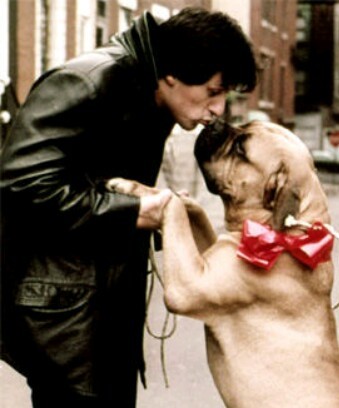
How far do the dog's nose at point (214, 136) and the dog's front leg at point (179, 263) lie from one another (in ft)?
0.80

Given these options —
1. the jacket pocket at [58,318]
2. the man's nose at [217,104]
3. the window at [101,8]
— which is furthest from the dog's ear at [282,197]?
the window at [101,8]

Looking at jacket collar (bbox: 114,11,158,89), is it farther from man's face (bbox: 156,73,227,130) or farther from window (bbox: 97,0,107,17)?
window (bbox: 97,0,107,17)

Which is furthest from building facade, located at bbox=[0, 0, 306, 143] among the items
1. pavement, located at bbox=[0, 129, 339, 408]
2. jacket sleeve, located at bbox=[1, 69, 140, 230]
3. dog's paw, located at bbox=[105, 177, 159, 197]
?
jacket sleeve, located at bbox=[1, 69, 140, 230]

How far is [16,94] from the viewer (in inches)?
479

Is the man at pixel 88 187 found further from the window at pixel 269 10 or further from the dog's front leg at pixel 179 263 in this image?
the window at pixel 269 10

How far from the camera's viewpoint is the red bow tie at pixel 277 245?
3088mm

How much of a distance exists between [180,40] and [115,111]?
0.29 m

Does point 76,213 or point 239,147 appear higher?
point 239,147

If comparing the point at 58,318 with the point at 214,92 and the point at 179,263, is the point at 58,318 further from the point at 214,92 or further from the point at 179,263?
the point at 214,92

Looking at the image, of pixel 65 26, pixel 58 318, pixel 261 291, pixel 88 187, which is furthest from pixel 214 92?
pixel 65 26

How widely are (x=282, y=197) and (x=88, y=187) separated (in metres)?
0.60

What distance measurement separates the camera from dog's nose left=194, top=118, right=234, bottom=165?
3248 millimetres

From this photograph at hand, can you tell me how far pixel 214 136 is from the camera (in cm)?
325

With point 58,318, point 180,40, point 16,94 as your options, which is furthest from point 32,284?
point 16,94
